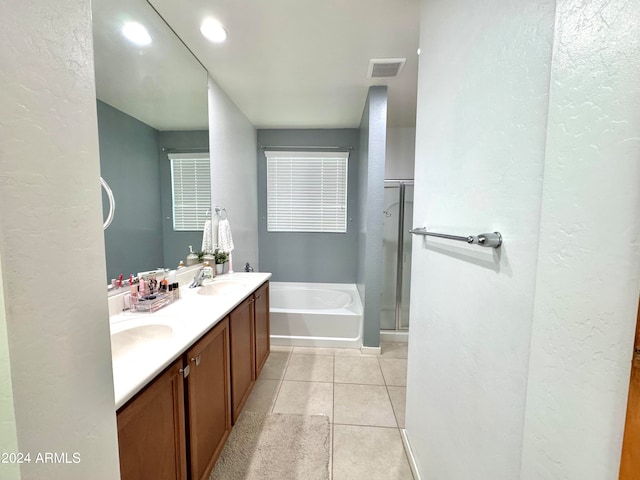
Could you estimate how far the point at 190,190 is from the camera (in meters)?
1.90

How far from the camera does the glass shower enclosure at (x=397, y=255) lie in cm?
294

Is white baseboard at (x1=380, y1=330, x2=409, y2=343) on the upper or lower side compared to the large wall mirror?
lower

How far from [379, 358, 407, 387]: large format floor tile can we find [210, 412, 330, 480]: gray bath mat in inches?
29.0

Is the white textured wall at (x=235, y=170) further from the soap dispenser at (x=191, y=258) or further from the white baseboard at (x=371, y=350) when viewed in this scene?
the white baseboard at (x=371, y=350)

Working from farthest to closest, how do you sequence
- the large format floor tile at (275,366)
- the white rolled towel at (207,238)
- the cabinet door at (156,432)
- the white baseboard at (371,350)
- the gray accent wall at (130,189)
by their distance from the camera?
the white baseboard at (371,350), the large format floor tile at (275,366), the white rolled towel at (207,238), the gray accent wall at (130,189), the cabinet door at (156,432)

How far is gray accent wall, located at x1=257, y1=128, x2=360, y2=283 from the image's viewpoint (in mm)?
3324

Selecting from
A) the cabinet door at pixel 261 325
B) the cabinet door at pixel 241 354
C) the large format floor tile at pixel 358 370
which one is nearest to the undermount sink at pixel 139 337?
the cabinet door at pixel 241 354

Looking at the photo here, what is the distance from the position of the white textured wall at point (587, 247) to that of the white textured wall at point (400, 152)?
2.80 metres

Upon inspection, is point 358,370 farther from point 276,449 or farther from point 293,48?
point 293,48

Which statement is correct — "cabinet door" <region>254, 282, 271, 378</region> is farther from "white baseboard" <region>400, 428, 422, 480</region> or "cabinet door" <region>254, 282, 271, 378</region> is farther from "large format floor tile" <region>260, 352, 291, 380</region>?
"white baseboard" <region>400, 428, 422, 480</region>

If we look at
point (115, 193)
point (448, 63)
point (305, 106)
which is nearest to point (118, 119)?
point (115, 193)

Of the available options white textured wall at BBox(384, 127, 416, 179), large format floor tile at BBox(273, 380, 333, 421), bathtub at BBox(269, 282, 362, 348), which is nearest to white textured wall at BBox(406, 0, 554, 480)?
large format floor tile at BBox(273, 380, 333, 421)

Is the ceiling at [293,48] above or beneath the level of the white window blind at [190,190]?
above

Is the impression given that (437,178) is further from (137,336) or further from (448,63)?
(137,336)
